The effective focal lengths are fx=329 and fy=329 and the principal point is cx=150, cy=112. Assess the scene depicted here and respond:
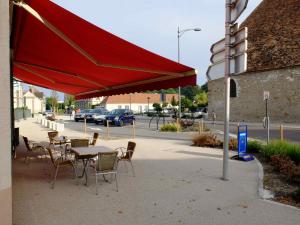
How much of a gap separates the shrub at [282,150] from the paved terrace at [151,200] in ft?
5.86

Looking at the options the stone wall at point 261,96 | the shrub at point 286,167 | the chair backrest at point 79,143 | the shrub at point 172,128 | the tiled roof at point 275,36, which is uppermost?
the tiled roof at point 275,36

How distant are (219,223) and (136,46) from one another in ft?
10.9

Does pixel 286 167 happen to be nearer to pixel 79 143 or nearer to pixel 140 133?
pixel 79 143

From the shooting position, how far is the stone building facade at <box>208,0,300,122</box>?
98.0 feet

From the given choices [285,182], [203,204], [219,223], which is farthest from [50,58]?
[285,182]

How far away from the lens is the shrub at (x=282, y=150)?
1047cm

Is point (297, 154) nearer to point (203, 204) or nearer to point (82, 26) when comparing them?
point (203, 204)

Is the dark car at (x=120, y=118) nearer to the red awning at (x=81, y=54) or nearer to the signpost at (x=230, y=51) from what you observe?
the red awning at (x=81, y=54)

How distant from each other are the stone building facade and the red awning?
21.6 metres

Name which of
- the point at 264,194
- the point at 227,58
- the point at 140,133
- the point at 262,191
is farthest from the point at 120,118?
the point at 264,194

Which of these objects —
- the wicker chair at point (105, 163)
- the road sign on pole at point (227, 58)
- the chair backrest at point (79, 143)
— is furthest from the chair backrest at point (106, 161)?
the road sign on pole at point (227, 58)

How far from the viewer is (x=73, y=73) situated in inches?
373

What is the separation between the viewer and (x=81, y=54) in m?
6.86

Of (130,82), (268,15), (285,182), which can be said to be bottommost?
(285,182)
